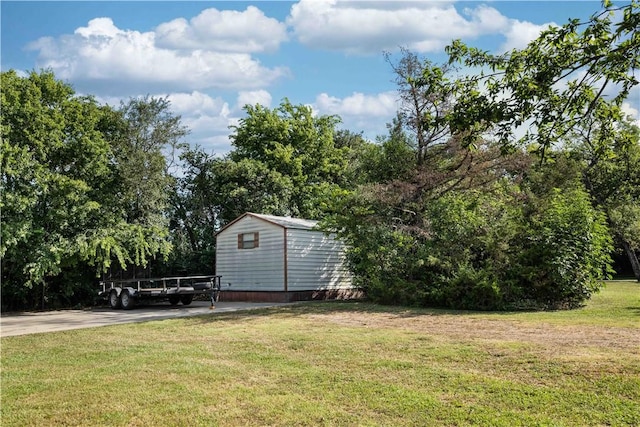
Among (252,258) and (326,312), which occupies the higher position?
(252,258)

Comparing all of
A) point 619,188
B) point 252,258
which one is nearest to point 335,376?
point 252,258

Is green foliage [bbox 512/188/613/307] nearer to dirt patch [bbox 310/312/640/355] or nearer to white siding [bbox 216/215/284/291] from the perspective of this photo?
dirt patch [bbox 310/312/640/355]

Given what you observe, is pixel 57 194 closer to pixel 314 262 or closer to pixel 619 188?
pixel 314 262

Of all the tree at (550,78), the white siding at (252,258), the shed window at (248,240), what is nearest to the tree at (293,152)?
the white siding at (252,258)

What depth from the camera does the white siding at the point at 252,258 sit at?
18.2 m

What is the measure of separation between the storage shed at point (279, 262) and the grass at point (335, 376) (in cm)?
799

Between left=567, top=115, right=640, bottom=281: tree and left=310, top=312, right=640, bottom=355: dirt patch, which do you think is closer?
left=310, top=312, right=640, bottom=355: dirt patch

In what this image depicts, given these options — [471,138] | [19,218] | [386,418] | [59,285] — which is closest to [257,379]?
[386,418]

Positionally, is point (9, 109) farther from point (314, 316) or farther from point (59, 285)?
point (314, 316)

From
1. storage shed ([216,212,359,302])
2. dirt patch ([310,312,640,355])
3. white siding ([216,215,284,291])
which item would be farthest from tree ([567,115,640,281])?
dirt patch ([310,312,640,355])

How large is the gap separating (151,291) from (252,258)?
13.4ft

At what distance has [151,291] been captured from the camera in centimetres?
1612

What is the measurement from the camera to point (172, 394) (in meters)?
5.46

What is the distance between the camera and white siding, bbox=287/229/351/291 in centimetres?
1806
